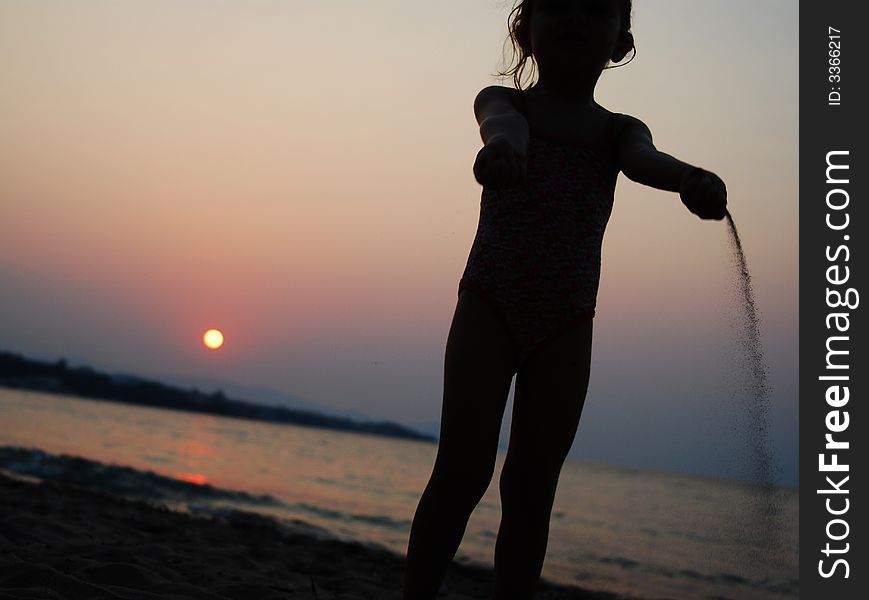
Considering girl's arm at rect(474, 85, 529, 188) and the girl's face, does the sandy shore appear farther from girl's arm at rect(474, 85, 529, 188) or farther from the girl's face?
the girl's face

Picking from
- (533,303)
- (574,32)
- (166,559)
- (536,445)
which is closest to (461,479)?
(536,445)

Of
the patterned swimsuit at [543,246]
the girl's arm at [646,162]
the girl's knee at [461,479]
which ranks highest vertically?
the girl's arm at [646,162]

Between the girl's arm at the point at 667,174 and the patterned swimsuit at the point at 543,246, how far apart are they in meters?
0.10

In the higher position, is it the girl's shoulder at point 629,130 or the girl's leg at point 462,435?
the girl's shoulder at point 629,130

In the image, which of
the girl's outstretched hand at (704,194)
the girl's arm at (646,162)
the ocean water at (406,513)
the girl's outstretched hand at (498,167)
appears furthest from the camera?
the ocean water at (406,513)

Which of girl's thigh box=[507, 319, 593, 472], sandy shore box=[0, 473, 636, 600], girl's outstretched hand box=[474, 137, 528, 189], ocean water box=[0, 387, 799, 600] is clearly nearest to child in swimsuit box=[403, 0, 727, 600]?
girl's thigh box=[507, 319, 593, 472]

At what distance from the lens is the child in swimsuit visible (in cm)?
245

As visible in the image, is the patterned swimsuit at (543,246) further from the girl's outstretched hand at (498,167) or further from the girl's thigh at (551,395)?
the girl's outstretched hand at (498,167)

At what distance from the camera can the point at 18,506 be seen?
5.98 m

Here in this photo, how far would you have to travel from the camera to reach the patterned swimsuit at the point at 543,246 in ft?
8.18

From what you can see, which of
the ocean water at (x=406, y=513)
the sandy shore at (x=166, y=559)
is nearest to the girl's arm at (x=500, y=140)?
the ocean water at (x=406, y=513)

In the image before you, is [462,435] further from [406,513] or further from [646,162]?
[406,513]
